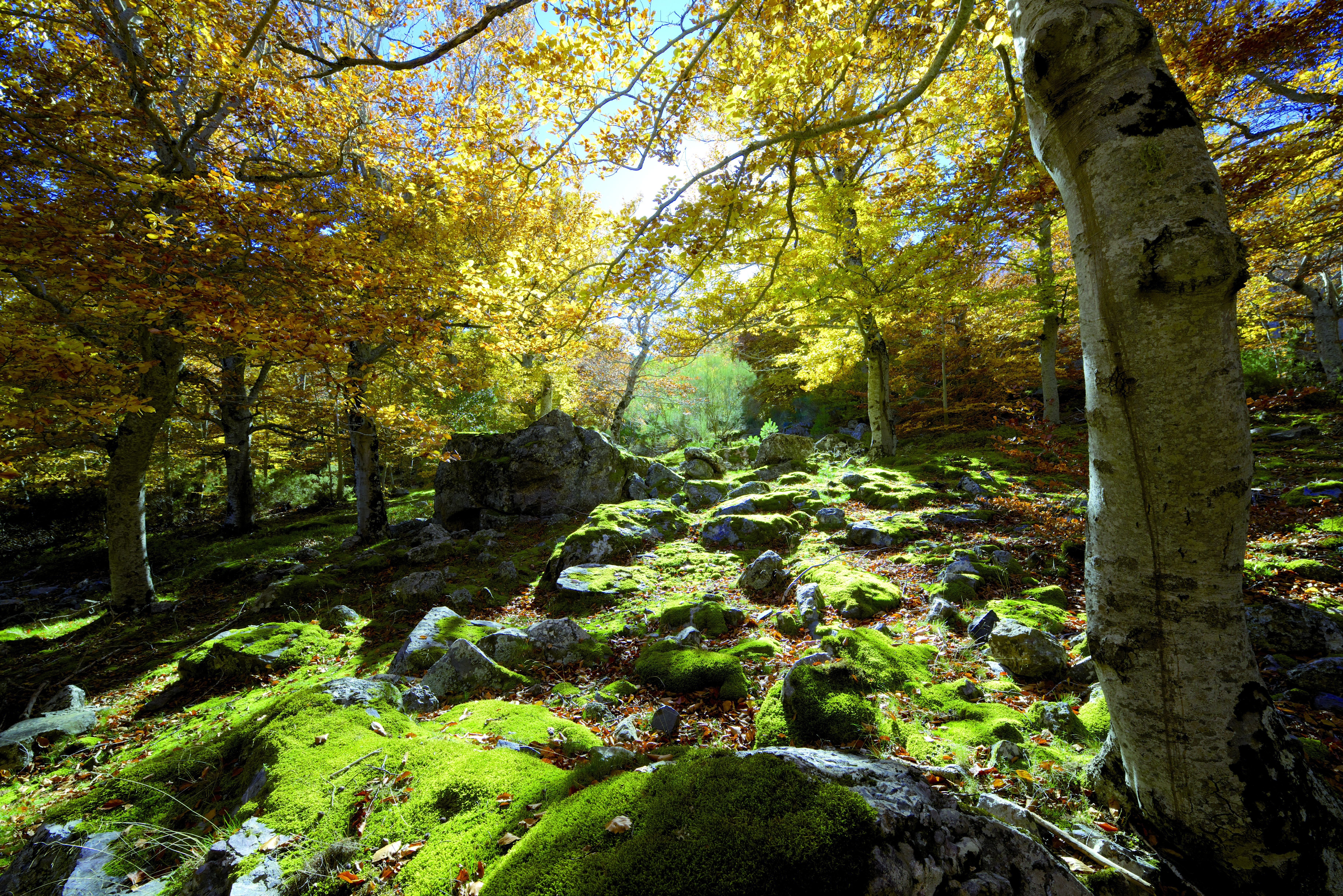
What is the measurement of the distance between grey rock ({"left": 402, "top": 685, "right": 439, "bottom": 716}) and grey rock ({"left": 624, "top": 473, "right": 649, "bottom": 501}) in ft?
24.4

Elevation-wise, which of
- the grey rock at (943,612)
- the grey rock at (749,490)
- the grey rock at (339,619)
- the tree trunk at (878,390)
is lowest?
the grey rock at (339,619)

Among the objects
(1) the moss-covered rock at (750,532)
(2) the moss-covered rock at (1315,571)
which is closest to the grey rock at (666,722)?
(1) the moss-covered rock at (750,532)

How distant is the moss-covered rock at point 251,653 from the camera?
15.3ft

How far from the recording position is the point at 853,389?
18391 millimetres

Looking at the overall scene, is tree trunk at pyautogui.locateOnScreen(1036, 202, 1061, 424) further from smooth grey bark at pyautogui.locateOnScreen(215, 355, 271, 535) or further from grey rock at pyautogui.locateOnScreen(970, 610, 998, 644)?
smooth grey bark at pyautogui.locateOnScreen(215, 355, 271, 535)

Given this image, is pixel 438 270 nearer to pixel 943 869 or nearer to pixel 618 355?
pixel 943 869

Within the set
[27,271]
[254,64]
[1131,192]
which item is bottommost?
[1131,192]

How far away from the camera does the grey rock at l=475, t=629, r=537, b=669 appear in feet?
14.0

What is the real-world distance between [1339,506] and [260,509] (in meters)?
26.0

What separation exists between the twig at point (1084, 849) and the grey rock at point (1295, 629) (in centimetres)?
254

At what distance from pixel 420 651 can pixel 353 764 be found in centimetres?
220

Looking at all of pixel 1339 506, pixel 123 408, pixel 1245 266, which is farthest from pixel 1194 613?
pixel 123 408

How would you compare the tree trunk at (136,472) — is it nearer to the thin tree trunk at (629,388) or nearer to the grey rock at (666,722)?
the grey rock at (666,722)

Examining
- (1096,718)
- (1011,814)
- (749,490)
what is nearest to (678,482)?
(749,490)
